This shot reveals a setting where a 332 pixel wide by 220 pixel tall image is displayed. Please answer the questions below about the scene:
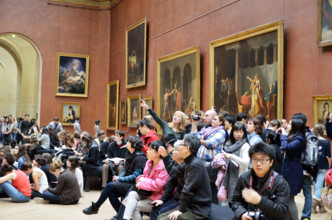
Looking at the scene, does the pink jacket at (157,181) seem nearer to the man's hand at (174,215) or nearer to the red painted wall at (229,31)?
the man's hand at (174,215)

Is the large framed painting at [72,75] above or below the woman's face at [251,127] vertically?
above

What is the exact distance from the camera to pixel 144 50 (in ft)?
60.9

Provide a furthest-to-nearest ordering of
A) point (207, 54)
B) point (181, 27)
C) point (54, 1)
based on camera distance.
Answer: point (54, 1) < point (181, 27) < point (207, 54)

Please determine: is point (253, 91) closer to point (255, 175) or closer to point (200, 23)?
point (200, 23)

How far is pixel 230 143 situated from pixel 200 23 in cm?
884

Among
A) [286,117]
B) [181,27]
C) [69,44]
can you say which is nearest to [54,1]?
[69,44]

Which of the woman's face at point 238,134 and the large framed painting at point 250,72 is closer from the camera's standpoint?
the woman's face at point 238,134

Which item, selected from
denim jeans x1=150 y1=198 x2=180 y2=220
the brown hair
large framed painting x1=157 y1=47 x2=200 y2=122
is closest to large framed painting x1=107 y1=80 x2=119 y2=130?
large framed painting x1=157 y1=47 x2=200 y2=122

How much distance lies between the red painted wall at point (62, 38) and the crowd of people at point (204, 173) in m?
13.9

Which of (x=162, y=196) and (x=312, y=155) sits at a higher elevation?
(x=312, y=155)

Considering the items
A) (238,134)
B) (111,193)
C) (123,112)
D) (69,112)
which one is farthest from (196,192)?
(69,112)

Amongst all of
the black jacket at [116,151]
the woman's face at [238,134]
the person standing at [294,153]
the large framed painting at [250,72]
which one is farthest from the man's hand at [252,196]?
the black jacket at [116,151]

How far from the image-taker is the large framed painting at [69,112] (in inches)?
920

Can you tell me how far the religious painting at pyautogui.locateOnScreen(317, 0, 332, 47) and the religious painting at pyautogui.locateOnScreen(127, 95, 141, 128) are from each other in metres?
11.2
